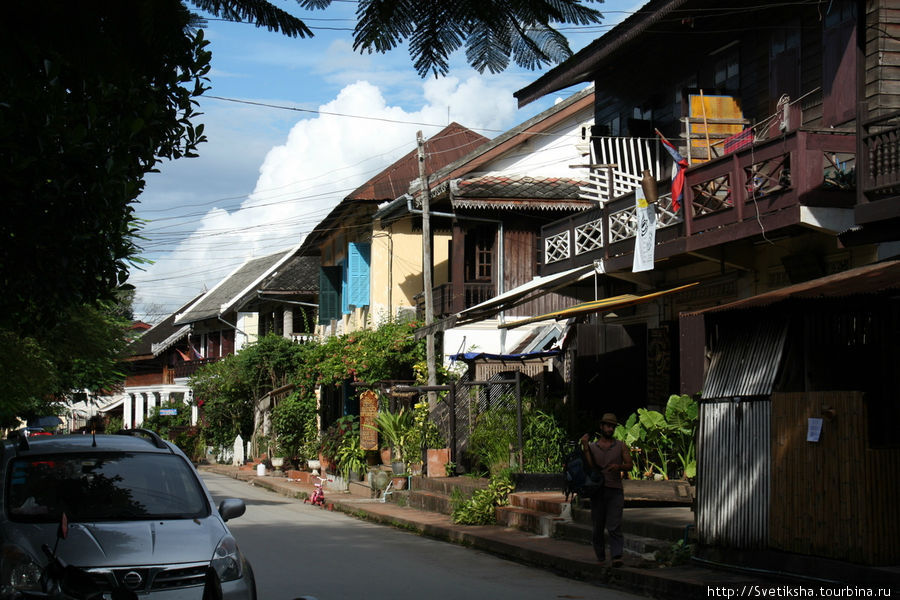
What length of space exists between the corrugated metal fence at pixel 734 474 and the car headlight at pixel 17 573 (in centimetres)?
695

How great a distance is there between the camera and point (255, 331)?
48719 mm

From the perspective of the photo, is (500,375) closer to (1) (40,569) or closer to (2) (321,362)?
(2) (321,362)

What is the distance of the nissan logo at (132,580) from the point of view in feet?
21.1

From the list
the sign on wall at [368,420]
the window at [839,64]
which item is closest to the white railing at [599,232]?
the window at [839,64]

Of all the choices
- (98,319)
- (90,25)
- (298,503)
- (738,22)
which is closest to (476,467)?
(298,503)

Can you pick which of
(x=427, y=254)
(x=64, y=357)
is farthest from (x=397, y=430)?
(x=64, y=357)

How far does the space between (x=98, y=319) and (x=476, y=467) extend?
8.58 m

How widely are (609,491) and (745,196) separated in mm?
4786

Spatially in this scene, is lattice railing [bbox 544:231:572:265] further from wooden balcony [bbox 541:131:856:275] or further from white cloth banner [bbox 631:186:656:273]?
white cloth banner [bbox 631:186:656:273]

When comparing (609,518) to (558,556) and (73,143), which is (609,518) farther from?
(73,143)

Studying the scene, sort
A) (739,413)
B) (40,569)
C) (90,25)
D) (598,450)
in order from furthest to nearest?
(598,450) → (739,413) → (40,569) → (90,25)

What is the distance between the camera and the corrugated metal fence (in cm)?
1041

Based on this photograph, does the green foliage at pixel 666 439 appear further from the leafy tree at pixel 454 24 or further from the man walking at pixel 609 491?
the leafy tree at pixel 454 24

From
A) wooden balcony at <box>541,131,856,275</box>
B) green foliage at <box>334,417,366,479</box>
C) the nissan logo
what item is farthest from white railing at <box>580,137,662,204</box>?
the nissan logo
